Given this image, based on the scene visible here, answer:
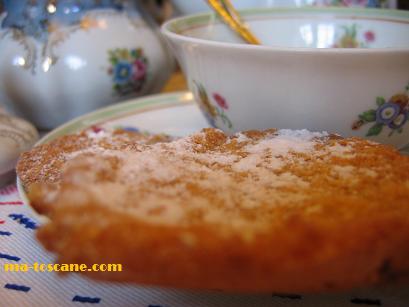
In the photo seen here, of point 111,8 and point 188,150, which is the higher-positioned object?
point 111,8

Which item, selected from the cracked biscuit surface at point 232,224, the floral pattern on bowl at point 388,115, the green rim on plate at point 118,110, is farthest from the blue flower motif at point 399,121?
the green rim on plate at point 118,110

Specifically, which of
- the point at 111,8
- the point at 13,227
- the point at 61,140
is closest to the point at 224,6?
the point at 111,8

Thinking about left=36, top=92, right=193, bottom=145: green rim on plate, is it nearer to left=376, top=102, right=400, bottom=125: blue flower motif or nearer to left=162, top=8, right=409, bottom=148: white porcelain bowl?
left=162, top=8, right=409, bottom=148: white porcelain bowl

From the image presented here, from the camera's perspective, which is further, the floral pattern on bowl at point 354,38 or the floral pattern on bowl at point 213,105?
the floral pattern on bowl at point 354,38

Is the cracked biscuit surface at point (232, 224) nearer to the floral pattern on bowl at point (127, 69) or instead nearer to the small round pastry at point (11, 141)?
the small round pastry at point (11, 141)

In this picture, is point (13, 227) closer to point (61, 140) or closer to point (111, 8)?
point (61, 140)

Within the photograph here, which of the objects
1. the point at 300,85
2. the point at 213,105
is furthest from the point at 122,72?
the point at 300,85
